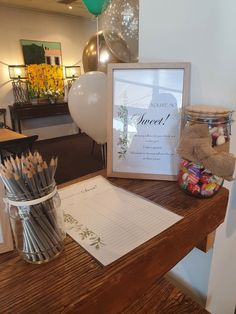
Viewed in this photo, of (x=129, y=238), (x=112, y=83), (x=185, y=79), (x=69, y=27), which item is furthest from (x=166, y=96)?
(x=69, y=27)

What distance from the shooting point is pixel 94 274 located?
435mm

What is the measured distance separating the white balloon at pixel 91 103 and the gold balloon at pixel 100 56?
0.79ft

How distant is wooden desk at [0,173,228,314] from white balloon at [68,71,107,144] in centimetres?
50

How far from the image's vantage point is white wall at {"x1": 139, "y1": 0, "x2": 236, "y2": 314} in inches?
25.6

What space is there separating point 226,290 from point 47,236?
33.2 inches

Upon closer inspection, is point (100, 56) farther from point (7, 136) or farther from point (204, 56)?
point (7, 136)

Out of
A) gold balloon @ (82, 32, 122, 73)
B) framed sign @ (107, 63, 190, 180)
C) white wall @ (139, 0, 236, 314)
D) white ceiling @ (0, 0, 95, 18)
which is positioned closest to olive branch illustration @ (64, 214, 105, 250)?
framed sign @ (107, 63, 190, 180)

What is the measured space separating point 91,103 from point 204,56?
500mm

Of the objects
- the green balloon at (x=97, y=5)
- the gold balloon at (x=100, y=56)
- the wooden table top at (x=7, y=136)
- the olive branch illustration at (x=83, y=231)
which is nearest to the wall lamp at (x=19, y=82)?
the wooden table top at (x=7, y=136)

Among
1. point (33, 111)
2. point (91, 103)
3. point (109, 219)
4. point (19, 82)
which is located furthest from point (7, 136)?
point (109, 219)

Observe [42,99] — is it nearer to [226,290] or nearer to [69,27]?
[69,27]

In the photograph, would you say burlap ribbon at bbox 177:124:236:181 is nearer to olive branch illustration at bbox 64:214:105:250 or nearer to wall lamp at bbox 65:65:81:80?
olive branch illustration at bbox 64:214:105:250

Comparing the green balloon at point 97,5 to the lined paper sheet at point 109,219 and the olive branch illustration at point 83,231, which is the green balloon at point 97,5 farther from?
the olive branch illustration at point 83,231

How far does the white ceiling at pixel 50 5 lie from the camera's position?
163 inches
